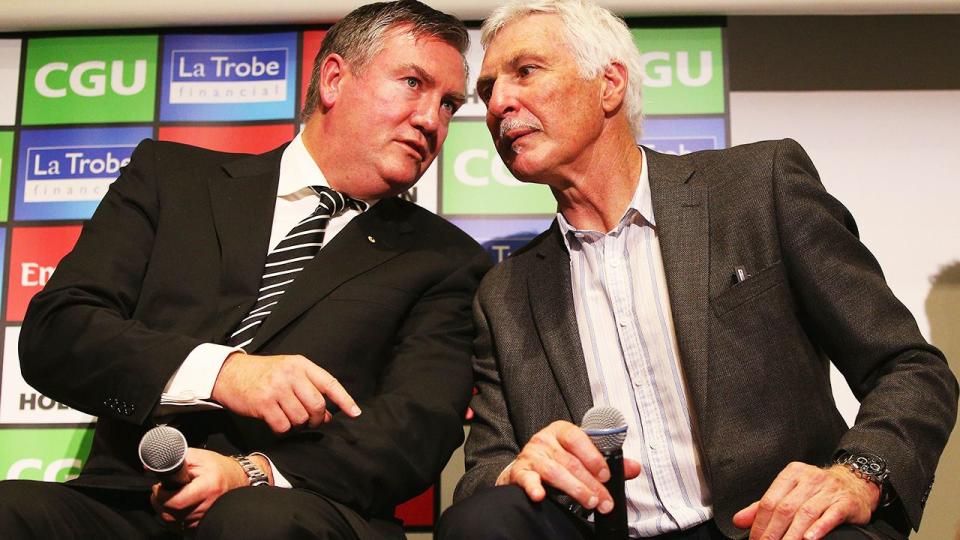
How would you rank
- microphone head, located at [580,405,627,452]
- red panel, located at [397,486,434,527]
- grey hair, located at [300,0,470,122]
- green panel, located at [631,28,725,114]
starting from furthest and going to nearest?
green panel, located at [631,28,725,114], red panel, located at [397,486,434,527], grey hair, located at [300,0,470,122], microphone head, located at [580,405,627,452]

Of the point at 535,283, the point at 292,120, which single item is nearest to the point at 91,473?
the point at 535,283

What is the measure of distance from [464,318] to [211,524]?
91 cm

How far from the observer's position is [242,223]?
7.47 ft

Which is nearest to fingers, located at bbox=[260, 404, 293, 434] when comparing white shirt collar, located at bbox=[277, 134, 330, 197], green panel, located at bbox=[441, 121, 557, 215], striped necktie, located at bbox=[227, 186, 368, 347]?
striped necktie, located at bbox=[227, 186, 368, 347]

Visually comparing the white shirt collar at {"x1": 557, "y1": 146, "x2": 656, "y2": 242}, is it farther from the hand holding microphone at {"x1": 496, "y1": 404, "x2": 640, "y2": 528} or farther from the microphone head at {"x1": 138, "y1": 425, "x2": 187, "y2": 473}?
the microphone head at {"x1": 138, "y1": 425, "x2": 187, "y2": 473}

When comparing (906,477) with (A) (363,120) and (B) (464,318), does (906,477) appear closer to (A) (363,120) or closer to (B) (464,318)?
→ (B) (464,318)

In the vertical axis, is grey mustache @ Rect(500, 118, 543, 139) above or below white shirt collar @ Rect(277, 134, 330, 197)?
above

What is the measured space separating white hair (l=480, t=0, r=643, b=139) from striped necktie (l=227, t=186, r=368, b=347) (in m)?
0.59

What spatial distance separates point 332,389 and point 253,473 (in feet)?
0.82

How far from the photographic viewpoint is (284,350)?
2109 millimetres

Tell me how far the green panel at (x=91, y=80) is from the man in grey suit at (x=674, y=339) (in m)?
1.27

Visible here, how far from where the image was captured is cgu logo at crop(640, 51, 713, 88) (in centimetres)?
296

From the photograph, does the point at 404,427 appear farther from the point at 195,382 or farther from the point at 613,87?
the point at 613,87

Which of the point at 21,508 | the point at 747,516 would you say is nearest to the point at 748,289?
the point at 747,516
